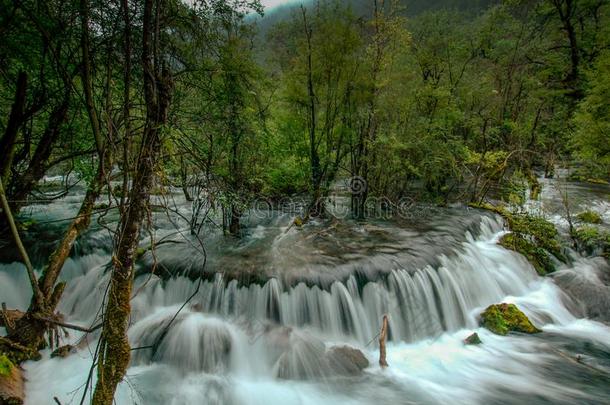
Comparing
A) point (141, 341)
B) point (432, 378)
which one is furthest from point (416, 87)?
point (141, 341)

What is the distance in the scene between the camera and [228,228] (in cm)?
979

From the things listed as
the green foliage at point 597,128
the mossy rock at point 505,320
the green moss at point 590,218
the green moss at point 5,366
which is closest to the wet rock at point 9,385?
the green moss at point 5,366

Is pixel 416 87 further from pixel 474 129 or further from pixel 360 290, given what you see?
pixel 360 290

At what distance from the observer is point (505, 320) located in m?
6.94

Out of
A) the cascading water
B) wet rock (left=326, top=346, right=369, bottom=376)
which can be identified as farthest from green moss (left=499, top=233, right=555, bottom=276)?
wet rock (left=326, top=346, right=369, bottom=376)

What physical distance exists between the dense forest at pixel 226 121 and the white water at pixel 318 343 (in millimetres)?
976

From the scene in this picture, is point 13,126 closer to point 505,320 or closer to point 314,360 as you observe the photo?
point 314,360

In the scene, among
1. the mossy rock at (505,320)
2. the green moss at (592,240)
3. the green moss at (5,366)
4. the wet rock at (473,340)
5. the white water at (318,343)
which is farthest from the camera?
the green moss at (592,240)

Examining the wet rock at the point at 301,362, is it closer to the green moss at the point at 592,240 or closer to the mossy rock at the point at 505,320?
the mossy rock at the point at 505,320

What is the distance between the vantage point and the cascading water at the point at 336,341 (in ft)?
17.4

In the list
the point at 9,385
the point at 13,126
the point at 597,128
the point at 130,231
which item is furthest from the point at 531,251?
the point at 13,126

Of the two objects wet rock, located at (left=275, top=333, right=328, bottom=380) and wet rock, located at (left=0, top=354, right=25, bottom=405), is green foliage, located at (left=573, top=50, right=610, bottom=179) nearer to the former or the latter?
wet rock, located at (left=275, top=333, right=328, bottom=380)

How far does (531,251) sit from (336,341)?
6805 mm

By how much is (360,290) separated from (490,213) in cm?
769
